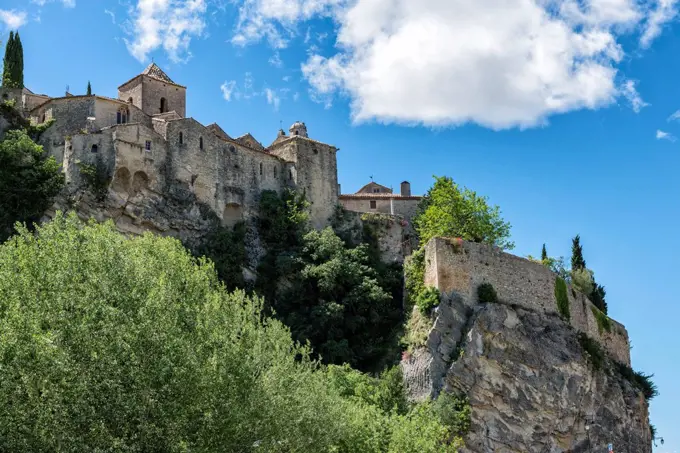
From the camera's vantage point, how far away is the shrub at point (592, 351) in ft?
174

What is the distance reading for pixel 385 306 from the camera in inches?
2028

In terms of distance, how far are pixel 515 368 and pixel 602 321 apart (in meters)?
12.5

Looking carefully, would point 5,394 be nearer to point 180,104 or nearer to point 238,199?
point 238,199

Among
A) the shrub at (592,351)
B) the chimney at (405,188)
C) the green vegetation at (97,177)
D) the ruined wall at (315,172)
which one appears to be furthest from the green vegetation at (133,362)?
the chimney at (405,188)

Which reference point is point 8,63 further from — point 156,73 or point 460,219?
point 460,219

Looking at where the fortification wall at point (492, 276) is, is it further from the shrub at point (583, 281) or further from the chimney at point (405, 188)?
the chimney at point (405, 188)

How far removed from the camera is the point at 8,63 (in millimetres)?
58750

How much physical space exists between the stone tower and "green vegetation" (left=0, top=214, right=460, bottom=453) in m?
27.6

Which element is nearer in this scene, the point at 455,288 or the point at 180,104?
the point at 455,288

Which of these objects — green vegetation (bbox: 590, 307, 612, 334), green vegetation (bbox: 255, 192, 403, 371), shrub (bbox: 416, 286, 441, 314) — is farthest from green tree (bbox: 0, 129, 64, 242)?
green vegetation (bbox: 590, 307, 612, 334)

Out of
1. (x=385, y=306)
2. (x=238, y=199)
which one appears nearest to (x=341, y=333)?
(x=385, y=306)

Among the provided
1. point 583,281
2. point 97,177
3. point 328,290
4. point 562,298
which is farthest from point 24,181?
point 583,281

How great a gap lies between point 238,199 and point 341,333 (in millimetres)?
12067

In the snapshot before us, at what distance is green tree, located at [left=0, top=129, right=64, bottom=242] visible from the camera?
46.8 m
